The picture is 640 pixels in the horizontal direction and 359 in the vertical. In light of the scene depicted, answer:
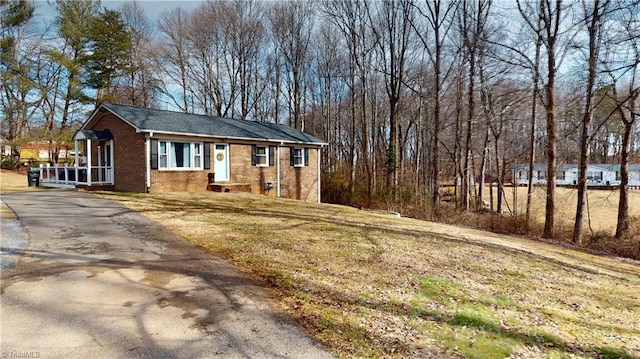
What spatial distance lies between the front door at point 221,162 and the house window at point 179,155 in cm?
88

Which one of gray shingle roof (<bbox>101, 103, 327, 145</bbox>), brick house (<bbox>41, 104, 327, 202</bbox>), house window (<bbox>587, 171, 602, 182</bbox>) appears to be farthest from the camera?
house window (<bbox>587, 171, 602, 182</bbox>)

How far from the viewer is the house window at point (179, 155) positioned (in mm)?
14672

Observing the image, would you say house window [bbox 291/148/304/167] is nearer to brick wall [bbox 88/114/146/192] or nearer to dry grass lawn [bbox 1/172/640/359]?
brick wall [bbox 88/114/146/192]

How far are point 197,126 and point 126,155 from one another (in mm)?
3329

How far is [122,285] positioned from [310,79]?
2985 centimetres

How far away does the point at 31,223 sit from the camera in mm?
7875

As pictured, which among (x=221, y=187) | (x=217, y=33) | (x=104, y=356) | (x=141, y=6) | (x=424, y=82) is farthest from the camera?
(x=141, y=6)

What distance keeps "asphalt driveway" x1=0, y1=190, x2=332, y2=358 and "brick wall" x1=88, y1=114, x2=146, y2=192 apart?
8.25m

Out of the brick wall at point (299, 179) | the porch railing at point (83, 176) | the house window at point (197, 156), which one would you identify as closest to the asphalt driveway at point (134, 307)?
the house window at point (197, 156)

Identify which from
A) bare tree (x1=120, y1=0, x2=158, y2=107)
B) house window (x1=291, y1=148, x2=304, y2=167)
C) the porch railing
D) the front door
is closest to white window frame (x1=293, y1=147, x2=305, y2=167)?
house window (x1=291, y1=148, x2=304, y2=167)

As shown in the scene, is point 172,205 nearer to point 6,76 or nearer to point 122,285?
point 122,285

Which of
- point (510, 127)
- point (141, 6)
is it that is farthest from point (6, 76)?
point (510, 127)

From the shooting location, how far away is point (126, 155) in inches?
588

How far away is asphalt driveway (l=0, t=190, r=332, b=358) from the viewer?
3062 mm
